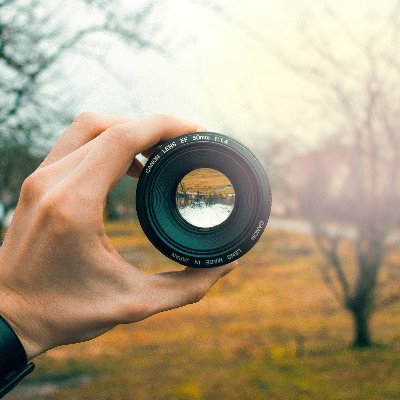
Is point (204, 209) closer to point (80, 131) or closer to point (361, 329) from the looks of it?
point (80, 131)

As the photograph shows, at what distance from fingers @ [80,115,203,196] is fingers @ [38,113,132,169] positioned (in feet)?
0.20

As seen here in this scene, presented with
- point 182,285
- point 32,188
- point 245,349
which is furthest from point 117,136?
point 245,349

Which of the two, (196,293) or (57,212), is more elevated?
(57,212)

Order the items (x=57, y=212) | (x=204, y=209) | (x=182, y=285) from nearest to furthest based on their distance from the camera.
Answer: (x=57, y=212) < (x=182, y=285) < (x=204, y=209)

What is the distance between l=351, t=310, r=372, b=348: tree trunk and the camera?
7340 millimetres

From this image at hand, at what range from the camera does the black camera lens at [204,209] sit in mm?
1062

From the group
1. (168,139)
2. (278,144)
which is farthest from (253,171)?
(278,144)

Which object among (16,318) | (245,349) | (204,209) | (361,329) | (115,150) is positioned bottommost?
(245,349)

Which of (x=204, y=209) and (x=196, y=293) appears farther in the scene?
(x=204, y=209)

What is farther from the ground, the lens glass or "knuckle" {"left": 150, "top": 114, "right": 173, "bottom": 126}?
"knuckle" {"left": 150, "top": 114, "right": 173, "bottom": 126}

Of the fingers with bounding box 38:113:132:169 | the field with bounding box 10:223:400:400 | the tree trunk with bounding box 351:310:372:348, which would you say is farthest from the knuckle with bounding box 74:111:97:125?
the tree trunk with bounding box 351:310:372:348

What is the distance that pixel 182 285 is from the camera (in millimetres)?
974

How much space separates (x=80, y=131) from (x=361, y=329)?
6.87 m

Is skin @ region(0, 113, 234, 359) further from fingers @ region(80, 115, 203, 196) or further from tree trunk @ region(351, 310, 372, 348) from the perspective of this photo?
tree trunk @ region(351, 310, 372, 348)
